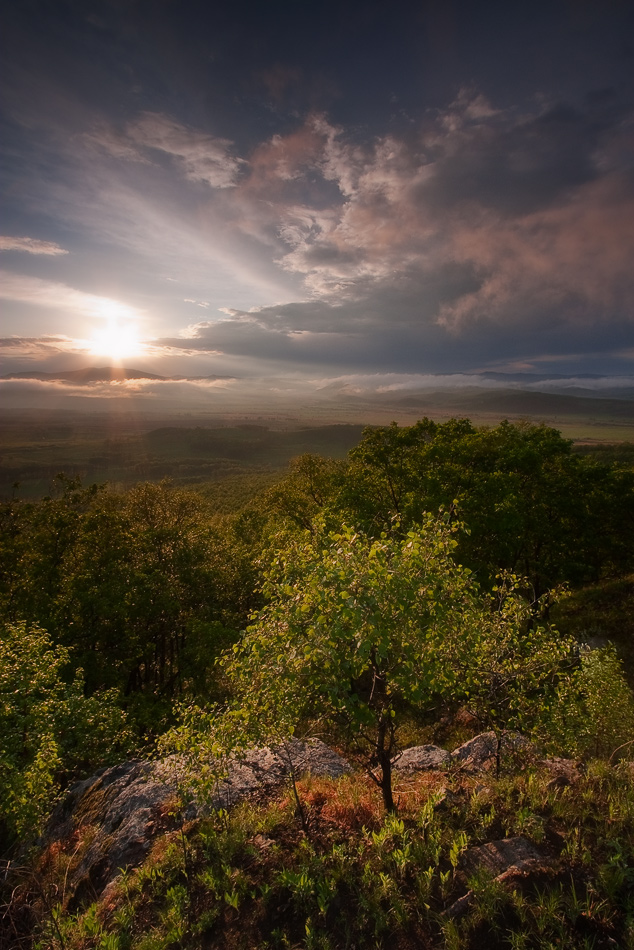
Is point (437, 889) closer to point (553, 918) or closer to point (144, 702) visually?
Answer: point (553, 918)

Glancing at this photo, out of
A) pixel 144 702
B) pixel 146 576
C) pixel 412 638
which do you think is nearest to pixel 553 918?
pixel 412 638

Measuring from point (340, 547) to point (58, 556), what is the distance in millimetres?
25473

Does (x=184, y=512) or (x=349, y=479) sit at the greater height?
(x=349, y=479)

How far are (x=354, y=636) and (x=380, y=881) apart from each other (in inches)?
208

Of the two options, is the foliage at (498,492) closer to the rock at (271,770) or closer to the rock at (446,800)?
the rock at (271,770)

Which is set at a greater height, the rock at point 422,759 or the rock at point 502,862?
the rock at point 502,862

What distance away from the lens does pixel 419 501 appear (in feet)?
87.8

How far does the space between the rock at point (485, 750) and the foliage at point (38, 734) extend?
37.0 feet

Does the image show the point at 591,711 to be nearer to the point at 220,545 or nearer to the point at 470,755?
the point at 470,755

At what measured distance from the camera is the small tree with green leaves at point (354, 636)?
6.84 m

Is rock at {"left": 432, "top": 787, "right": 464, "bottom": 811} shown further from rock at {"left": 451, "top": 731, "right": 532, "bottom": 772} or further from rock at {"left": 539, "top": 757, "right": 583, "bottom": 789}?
rock at {"left": 539, "top": 757, "right": 583, "bottom": 789}

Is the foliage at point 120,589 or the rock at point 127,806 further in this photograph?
the foliage at point 120,589

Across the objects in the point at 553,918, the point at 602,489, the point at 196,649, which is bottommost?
the point at 196,649

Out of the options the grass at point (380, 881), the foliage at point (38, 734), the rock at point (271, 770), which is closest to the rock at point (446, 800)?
the grass at point (380, 881)
